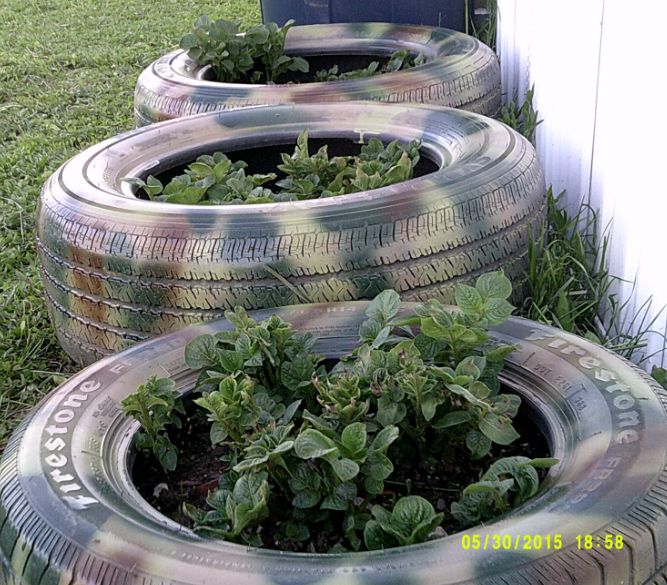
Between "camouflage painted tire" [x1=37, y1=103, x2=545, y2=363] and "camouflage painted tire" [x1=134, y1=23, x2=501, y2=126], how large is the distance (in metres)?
0.67

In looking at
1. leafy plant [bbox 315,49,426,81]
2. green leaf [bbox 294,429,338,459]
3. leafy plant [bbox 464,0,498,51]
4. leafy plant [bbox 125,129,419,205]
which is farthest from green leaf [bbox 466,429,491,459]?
leafy plant [bbox 464,0,498,51]

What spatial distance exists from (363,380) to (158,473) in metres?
0.36

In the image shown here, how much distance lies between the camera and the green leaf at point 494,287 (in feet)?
4.66

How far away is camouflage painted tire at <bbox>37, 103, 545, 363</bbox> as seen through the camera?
1.76 meters

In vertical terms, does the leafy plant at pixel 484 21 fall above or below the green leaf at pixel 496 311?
below

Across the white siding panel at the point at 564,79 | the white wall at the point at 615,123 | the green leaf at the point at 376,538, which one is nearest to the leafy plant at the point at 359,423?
the green leaf at the point at 376,538

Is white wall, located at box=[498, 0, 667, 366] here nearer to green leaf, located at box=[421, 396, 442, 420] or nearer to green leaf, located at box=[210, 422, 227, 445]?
green leaf, located at box=[421, 396, 442, 420]

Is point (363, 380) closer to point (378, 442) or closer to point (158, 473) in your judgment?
point (378, 442)

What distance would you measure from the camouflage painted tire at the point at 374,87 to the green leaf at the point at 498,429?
1556 mm

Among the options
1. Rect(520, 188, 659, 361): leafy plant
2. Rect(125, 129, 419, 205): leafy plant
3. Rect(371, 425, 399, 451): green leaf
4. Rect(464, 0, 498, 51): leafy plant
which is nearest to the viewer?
Rect(371, 425, 399, 451): green leaf

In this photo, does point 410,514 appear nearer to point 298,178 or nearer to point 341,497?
point 341,497

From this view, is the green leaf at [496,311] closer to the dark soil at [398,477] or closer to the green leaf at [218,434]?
the dark soil at [398,477]

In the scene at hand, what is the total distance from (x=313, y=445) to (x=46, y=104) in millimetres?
4258

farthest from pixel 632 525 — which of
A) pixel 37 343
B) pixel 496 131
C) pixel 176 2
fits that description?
pixel 176 2
